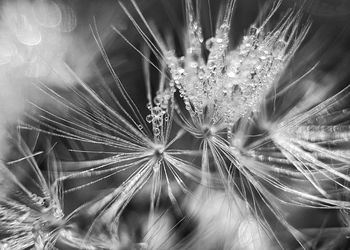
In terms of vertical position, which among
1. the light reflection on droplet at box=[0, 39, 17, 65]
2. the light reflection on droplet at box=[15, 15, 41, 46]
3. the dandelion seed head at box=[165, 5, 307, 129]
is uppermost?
the light reflection on droplet at box=[15, 15, 41, 46]

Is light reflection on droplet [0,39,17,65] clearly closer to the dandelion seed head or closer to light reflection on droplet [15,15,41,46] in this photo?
light reflection on droplet [15,15,41,46]

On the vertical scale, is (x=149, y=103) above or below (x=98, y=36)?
below

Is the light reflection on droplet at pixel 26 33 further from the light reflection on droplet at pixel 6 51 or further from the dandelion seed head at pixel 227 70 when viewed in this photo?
the dandelion seed head at pixel 227 70

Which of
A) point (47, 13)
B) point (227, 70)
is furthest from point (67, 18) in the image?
point (227, 70)

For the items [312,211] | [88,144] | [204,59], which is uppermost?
[204,59]

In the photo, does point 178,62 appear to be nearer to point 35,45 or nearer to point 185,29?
point 185,29

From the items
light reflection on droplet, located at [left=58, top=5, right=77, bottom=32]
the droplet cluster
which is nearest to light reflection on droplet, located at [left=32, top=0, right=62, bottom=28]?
light reflection on droplet, located at [left=58, top=5, right=77, bottom=32]

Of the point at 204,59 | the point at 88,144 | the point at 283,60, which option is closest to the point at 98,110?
the point at 88,144

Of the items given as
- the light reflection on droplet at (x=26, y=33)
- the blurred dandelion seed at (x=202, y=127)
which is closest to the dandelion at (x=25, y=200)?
the blurred dandelion seed at (x=202, y=127)

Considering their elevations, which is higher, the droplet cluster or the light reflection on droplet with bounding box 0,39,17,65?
the light reflection on droplet with bounding box 0,39,17,65

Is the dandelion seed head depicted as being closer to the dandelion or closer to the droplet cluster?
the droplet cluster

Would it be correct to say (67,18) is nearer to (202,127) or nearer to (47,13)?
(47,13)
